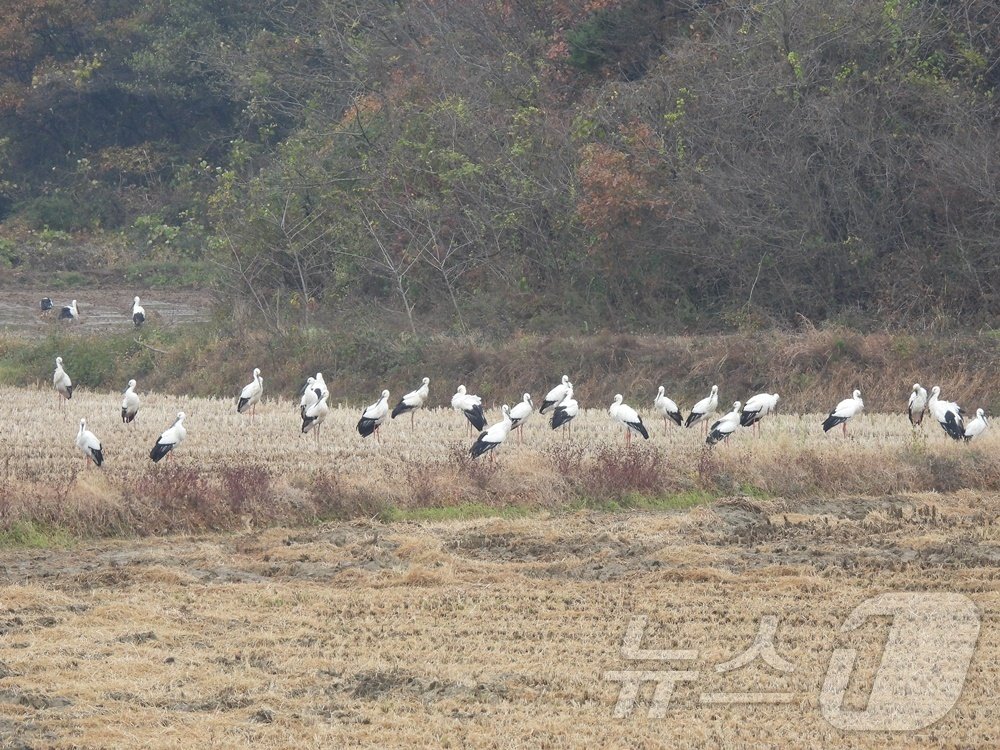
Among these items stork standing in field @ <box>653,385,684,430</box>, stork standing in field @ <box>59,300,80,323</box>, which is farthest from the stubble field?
stork standing in field @ <box>59,300,80,323</box>

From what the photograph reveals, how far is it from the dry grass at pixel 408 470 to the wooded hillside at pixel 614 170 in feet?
21.7

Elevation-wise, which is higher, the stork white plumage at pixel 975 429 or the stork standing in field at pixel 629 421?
the stork standing in field at pixel 629 421

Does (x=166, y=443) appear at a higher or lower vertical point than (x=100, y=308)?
lower

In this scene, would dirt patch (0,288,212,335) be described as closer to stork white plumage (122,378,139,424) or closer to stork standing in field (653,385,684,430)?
stork white plumage (122,378,139,424)

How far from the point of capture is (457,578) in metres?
12.0

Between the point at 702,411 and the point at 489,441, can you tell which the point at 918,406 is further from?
the point at 489,441

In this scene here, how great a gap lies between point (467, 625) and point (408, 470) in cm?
543

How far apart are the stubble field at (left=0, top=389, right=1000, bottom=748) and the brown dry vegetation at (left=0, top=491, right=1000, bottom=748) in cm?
3

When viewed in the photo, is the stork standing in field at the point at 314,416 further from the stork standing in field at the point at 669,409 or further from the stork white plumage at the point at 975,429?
the stork white plumage at the point at 975,429

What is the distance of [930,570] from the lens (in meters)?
12.1

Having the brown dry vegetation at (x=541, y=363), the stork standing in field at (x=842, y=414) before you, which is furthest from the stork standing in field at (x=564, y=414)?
the brown dry vegetation at (x=541, y=363)

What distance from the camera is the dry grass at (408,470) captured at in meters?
14.2

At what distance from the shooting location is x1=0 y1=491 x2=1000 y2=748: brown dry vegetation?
817 cm

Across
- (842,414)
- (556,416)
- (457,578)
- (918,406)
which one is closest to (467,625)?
(457,578)
